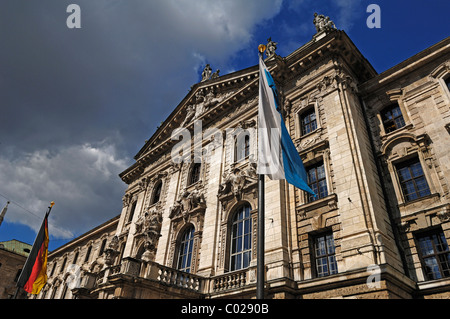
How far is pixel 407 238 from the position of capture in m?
13.2

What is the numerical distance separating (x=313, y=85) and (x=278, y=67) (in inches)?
117

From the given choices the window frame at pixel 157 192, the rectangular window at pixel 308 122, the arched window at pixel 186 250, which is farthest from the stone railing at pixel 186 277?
the window frame at pixel 157 192

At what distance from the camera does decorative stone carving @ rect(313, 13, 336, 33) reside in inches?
805

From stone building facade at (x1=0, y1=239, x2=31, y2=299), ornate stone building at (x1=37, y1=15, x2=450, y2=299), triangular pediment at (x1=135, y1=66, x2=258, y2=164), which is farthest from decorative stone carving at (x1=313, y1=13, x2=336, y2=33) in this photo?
stone building facade at (x1=0, y1=239, x2=31, y2=299)

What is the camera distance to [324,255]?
13.8m

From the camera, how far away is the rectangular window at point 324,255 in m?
13.3

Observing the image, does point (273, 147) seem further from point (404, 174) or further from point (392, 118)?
point (392, 118)

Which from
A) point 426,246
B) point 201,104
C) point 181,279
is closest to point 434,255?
point 426,246

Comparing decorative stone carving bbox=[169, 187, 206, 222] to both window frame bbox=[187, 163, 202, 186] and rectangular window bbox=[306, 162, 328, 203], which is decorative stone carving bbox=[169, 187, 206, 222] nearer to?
window frame bbox=[187, 163, 202, 186]

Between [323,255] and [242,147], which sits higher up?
[242,147]

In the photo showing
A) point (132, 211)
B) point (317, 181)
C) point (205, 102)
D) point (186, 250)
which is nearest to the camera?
point (317, 181)

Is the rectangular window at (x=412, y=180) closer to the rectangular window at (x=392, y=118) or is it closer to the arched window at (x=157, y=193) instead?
the rectangular window at (x=392, y=118)

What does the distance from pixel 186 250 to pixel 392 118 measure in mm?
14417

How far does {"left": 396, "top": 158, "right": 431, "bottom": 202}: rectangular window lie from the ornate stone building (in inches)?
1.8
